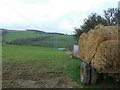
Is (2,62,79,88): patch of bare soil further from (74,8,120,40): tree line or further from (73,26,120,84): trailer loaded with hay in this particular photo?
(74,8,120,40): tree line

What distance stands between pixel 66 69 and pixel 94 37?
Answer: 4915 millimetres

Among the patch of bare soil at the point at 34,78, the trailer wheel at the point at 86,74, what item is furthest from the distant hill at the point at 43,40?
the trailer wheel at the point at 86,74

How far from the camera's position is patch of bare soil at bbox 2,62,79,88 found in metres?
11.1

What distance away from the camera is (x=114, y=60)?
888 centimetres

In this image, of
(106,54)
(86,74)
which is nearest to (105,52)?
(106,54)

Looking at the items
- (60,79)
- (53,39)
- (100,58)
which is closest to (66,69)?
(60,79)

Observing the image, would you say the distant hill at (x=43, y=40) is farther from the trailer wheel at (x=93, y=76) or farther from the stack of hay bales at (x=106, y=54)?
the stack of hay bales at (x=106, y=54)

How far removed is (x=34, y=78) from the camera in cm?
1229

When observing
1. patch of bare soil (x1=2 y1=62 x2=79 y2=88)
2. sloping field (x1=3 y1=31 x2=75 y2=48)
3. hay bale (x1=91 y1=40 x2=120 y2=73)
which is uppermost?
sloping field (x1=3 y1=31 x2=75 y2=48)

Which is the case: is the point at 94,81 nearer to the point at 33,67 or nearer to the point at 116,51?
the point at 116,51

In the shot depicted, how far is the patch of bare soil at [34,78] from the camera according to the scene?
36.4ft

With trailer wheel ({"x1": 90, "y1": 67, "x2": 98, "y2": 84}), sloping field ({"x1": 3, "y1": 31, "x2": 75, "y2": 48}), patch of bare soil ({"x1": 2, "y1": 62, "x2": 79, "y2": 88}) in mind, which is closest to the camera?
trailer wheel ({"x1": 90, "y1": 67, "x2": 98, "y2": 84})

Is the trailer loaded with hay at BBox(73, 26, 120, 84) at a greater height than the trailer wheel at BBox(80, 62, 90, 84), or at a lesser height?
greater

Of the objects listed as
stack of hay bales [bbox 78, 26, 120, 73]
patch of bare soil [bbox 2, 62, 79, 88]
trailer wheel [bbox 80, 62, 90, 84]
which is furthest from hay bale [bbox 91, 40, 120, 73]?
patch of bare soil [bbox 2, 62, 79, 88]
